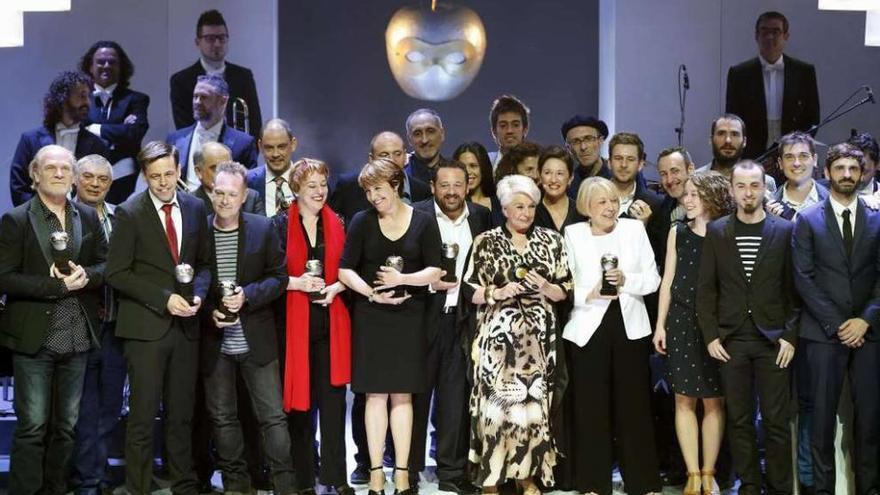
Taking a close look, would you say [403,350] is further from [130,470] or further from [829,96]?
[829,96]

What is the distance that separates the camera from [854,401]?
6.11m

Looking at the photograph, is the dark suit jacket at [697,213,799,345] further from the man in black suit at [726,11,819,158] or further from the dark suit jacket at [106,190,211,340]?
the dark suit jacket at [106,190,211,340]

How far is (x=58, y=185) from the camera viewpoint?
6027 millimetres

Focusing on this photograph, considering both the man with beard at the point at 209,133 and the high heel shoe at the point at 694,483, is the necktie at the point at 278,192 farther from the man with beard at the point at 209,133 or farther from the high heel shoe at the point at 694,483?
the high heel shoe at the point at 694,483

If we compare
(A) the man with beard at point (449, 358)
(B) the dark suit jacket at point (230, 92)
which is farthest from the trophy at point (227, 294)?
(B) the dark suit jacket at point (230, 92)

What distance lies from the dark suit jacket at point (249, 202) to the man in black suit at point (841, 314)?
2928mm

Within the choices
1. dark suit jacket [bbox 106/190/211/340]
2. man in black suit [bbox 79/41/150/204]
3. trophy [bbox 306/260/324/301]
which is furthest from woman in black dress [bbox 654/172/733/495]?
man in black suit [bbox 79/41/150/204]

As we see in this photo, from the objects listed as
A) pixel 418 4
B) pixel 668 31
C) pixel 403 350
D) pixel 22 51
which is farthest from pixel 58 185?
pixel 668 31

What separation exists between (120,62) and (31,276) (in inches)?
109

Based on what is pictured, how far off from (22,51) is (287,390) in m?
3.68

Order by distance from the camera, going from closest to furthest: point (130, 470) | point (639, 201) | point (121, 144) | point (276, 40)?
point (130, 470) → point (639, 201) → point (121, 144) → point (276, 40)

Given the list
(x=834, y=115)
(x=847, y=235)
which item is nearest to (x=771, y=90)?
(x=834, y=115)

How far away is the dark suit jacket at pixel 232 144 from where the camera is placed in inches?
300

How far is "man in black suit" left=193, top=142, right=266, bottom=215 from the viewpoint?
6.59 m
